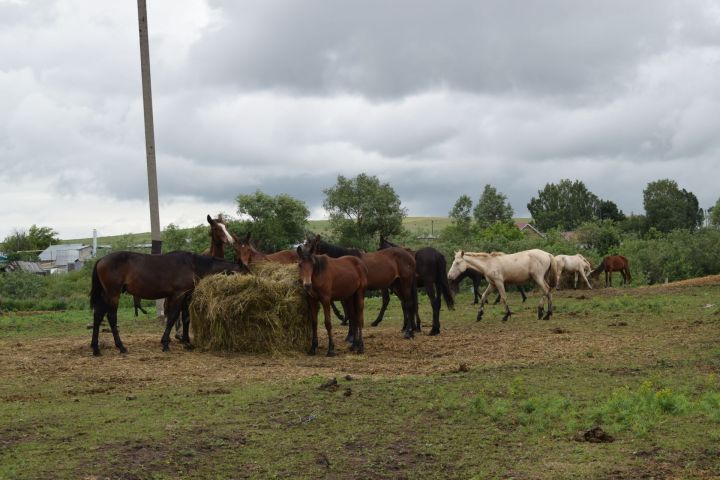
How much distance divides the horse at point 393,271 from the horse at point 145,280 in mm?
2364

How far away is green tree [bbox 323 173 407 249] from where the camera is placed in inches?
2938

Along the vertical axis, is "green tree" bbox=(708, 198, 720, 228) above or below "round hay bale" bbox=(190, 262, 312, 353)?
above

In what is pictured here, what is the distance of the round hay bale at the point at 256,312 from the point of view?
13.4 meters

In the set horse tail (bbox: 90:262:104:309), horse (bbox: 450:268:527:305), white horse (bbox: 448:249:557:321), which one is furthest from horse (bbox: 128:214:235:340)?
horse (bbox: 450:268:527:305)

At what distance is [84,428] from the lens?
7984 mm

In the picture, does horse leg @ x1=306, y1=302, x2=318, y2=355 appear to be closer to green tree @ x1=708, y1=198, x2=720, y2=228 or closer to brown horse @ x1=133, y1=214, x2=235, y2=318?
brown horse @ x1=133, y1=214, x2=235, y2=318

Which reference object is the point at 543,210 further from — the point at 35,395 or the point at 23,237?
the point at 35,395

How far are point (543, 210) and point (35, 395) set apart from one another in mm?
104936

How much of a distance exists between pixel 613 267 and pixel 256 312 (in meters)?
23.7

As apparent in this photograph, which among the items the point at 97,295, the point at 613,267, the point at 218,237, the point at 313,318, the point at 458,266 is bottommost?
the point at 313,318

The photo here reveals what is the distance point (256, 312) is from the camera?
13461 mm

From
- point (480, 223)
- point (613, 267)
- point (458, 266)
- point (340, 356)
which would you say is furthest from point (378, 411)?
point (480, 223)

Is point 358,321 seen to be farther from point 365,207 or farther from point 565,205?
point 565,205

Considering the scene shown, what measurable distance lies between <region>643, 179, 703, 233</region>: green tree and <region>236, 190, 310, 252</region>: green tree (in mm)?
48433
